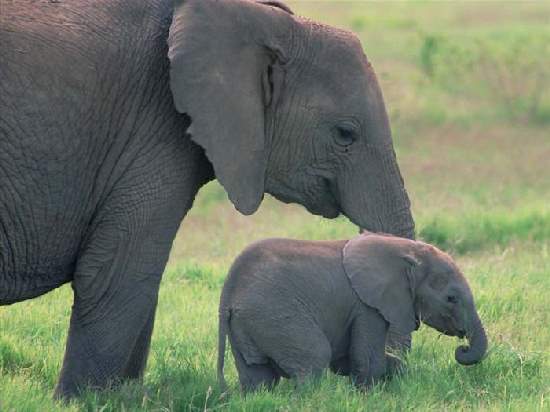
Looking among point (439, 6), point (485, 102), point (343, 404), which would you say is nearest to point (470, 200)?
point (485, 102)

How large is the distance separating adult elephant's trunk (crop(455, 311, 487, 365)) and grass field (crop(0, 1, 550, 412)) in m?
0.11

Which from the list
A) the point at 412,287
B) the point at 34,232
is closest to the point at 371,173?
the point at 412,287

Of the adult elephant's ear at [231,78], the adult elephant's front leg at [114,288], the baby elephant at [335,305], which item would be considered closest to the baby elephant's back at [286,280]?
the baby elephant at [335,305]

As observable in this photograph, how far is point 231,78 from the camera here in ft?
18.2

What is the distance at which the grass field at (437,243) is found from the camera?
566 centimetres

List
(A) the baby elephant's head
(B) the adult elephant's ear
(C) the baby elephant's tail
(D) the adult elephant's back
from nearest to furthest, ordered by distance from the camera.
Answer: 1. (D) the adult elephant's back
2. (B) the adult elephant's ear
3. (C) the baby elephant's tail
4. (A) the baby elephant's head

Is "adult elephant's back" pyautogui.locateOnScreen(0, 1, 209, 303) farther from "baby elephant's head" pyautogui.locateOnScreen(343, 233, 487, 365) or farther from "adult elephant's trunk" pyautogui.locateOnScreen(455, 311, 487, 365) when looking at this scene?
"adult elephant's trunk" pyautogui.locateOnScreen(455, 311, 487, 365)

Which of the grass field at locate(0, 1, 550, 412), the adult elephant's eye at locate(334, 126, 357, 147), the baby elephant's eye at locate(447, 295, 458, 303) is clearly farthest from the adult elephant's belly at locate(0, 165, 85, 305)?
the baby elephant's eye at locate(447, 295, 458, 303)

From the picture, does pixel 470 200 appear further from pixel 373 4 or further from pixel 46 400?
pixel 373 4

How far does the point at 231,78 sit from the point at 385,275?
1182 millimetres

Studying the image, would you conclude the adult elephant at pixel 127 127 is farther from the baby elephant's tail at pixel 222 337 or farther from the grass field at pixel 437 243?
the grass field at pixel 437 243

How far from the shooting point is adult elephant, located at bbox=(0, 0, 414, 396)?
5195mm

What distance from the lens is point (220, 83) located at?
5.50 meters

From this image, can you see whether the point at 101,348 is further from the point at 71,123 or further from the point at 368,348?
the point at 368,348
